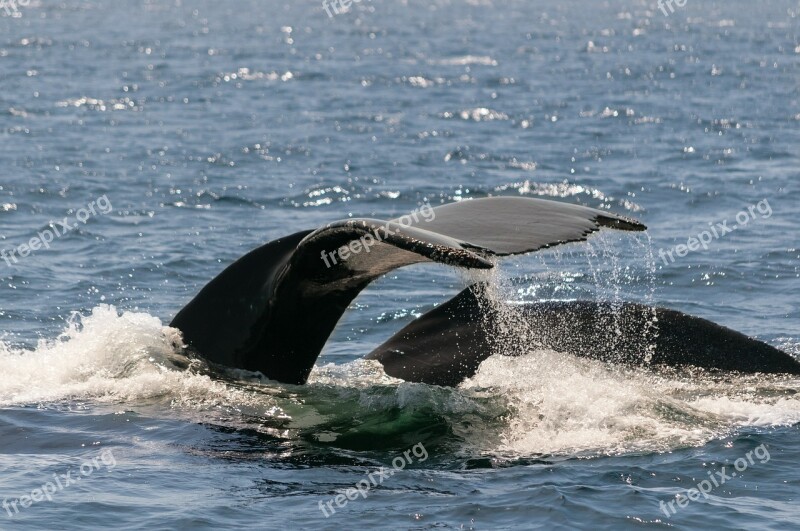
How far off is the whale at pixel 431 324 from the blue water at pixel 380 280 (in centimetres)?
14

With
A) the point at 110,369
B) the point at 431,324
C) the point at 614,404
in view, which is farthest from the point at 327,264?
the point at 110,369

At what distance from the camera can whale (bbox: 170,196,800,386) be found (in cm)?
709

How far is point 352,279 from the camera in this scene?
7.29 m

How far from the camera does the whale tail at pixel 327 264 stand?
6.13 metres

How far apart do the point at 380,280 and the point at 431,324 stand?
543 cm

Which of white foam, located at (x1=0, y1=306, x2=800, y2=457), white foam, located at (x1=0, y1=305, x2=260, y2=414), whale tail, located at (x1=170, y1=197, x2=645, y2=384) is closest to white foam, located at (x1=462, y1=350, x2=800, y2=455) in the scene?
white foam, located at (x1=0, y1=306, x2=800, y2=457)

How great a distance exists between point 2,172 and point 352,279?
1254 centimetres

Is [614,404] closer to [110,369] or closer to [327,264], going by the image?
[327,264]

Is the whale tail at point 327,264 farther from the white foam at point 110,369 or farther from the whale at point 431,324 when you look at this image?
the white foam at point 110,369

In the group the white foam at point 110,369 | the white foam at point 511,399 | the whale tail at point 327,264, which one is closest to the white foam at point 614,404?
the white foam at point 511,399

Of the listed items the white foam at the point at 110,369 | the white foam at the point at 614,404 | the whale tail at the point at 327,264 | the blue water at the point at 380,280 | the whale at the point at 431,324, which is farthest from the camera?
the white foam at the point at 110,369

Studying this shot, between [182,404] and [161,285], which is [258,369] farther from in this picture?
[161,285]

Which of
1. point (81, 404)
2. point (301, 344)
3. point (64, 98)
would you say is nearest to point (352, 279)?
point (301, 344)

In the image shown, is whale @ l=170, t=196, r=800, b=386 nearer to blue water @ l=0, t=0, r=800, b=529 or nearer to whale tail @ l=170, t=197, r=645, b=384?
whale tail @ l=170, t=197, r=645, b=384
